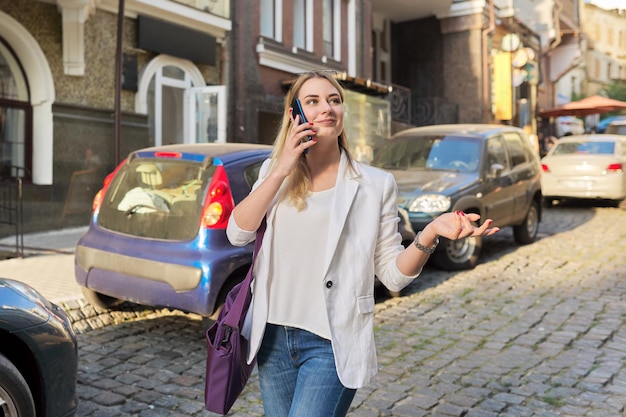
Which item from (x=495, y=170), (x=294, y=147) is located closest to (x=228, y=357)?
(x=294, y=147)

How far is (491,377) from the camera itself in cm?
463

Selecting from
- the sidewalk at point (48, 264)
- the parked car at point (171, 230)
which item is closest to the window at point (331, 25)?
the sidewalk at point (48, 264)

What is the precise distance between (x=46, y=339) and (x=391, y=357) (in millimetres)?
2735

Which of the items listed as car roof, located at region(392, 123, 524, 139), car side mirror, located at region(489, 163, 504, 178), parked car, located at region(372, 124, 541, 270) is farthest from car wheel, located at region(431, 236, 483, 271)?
car roof, located at region(392, 123, 524, 139)

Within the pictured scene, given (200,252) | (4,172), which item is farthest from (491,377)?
(4,172)

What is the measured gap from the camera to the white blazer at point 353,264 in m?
2.24

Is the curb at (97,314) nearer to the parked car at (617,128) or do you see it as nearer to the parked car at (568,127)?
the parked car at (617,128)

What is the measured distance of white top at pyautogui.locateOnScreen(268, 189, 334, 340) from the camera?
2283 mm

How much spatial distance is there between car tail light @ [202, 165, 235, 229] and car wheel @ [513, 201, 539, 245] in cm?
656

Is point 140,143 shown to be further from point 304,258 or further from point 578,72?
point 578,72

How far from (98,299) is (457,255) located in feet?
15.1

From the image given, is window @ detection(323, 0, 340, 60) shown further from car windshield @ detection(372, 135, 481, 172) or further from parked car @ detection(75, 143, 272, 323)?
parked car @ detection(75, 143, 272, 323)

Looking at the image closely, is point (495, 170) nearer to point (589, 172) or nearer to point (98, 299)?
point (98, 299)

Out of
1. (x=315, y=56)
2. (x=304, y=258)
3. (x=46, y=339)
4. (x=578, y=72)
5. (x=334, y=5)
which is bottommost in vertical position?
(x=46, y=339)
